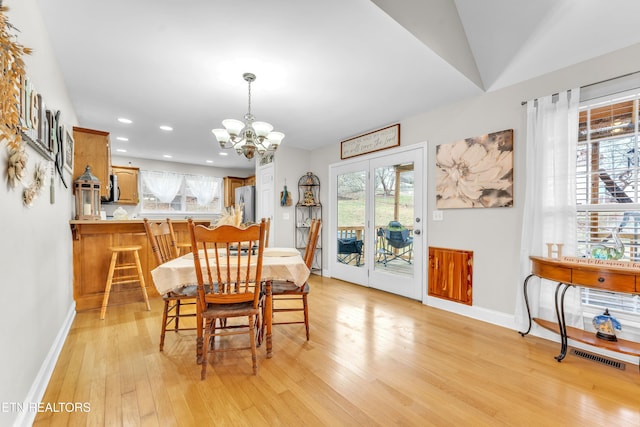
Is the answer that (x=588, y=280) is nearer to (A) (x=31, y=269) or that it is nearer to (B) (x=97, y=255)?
(A) (x=31, y=269)

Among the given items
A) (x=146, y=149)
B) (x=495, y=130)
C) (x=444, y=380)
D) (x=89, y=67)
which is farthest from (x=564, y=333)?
(x=146, y=149)

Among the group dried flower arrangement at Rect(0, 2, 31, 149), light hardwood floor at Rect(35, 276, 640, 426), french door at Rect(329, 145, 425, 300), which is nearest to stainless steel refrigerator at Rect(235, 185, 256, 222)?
french door at Rect(329, 145, 425, 300)

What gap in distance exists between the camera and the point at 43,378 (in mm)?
1685

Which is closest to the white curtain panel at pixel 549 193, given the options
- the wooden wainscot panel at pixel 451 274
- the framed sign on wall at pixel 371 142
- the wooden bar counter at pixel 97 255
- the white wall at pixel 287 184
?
the wooden wainscot panel at pixel 451 274

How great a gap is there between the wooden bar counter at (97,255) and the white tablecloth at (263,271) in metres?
1.66

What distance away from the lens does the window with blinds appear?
203 centimetres

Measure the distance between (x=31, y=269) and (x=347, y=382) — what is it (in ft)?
6.61

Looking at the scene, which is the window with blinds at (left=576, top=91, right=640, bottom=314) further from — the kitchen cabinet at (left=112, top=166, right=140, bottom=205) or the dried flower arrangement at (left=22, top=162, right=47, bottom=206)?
the kitchen cabinet at (left=112, top=166, right=140, bottom=205)

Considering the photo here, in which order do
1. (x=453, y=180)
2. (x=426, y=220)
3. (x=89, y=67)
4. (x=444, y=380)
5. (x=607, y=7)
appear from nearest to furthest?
1. (x=444, y=380)
2. (x=607, y=7)
3. (x=89, y=67)
4. (x=453, y=180)
5. (x=426, y=220)

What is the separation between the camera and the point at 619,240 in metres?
2.06

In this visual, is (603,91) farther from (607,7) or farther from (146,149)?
(146,149)

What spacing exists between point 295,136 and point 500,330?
12.1 feet

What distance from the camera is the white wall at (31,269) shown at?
1226 mm

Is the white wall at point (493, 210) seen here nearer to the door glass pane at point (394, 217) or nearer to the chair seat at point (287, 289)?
the door glass pane at point (394, 217)
